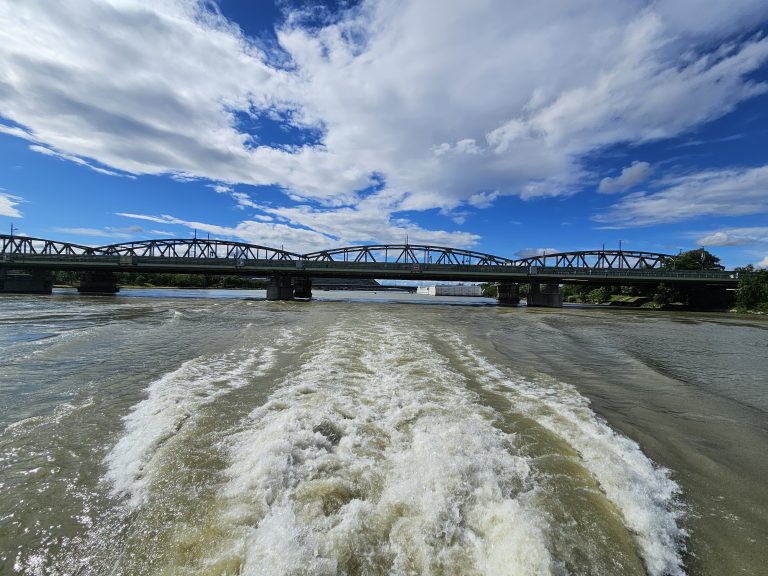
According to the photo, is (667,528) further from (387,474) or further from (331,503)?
(331,503)

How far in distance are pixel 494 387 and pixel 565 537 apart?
21.6 ft

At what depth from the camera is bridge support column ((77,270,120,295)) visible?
98.8 metres

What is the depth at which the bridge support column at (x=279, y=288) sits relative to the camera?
86312mm

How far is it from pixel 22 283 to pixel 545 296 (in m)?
139

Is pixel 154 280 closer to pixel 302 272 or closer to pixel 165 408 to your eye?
pixel 302 272

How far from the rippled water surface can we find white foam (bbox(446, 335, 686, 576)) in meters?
0.03

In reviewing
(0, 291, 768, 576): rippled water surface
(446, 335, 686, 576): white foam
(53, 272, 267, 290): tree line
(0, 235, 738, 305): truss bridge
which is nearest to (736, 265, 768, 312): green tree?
(0, 235, 738, 305): truss bridge

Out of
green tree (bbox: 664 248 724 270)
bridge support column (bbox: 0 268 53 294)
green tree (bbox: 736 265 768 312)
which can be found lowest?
bridge support column (bbox: 0 268 53 294)

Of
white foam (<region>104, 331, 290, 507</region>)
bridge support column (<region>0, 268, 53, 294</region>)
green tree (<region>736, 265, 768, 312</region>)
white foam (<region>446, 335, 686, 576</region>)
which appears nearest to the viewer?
white foam (<region>446, 335, 686, 576</region>)

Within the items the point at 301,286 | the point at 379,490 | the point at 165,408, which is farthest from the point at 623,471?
the point at 301,286

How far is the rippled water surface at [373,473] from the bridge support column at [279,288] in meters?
76.5

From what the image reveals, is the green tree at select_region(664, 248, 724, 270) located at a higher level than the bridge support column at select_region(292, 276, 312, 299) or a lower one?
higher

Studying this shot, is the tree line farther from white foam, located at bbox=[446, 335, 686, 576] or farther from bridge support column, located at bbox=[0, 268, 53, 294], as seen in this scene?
white foam, located at bbox=[446, 335, 686, 576]

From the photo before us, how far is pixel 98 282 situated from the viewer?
99.7m
